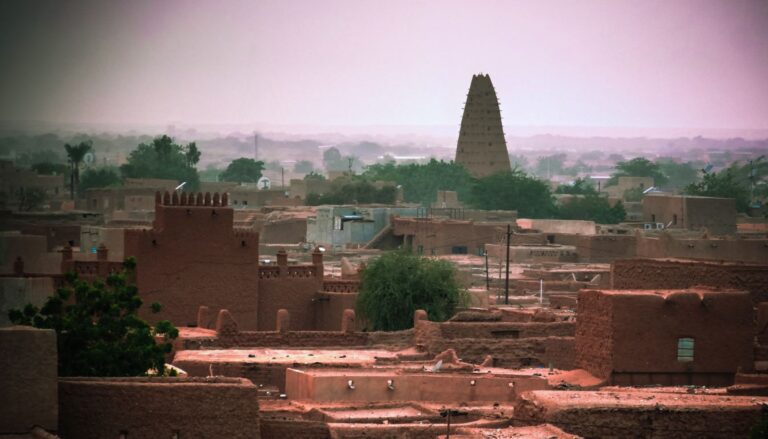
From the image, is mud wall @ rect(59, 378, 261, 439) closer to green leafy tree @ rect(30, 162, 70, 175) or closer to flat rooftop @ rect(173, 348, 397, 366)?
flat rooftop @ rect(173, 348, 397, 366)

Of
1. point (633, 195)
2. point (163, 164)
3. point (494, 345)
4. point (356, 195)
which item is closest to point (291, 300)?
point (494, 345)

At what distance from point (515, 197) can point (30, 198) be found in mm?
28145

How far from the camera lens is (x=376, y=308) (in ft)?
128

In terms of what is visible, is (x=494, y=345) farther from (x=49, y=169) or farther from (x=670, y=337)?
(x=49, y=169)

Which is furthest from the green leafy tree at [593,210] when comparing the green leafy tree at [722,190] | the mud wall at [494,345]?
the mud wall at [494,345]

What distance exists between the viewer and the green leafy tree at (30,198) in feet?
237

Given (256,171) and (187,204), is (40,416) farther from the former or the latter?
(256,171)

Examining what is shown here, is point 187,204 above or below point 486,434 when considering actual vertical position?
above

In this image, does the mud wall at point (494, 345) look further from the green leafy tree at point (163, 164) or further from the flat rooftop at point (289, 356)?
the green leafy tree at point (163, 164)

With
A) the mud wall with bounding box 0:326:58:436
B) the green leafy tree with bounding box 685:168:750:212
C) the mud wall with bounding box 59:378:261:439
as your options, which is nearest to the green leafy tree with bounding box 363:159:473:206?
the green leafy tree with bounding box 685:168:750:212

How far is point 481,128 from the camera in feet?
382

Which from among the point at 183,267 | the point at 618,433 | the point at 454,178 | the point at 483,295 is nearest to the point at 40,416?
the point at 618,433

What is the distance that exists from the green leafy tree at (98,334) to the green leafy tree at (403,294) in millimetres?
10973

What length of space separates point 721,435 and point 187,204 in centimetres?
1656
